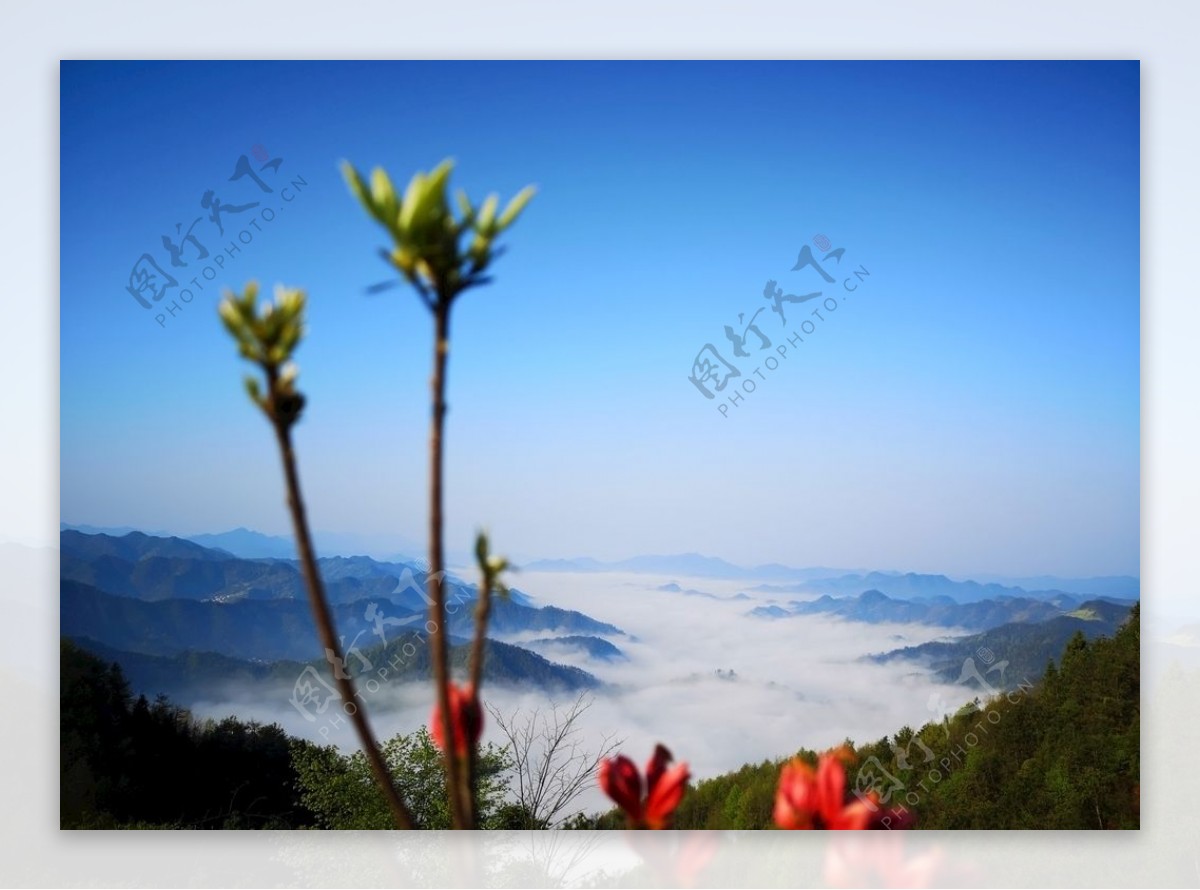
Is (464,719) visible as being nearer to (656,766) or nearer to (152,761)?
(656,766)

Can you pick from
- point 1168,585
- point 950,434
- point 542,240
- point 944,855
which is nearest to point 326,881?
point 944,855

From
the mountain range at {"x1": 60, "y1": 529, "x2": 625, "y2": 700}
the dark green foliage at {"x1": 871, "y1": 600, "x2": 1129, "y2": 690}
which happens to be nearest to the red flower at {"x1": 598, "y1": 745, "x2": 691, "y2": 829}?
the mountain range at {"x1": 60, "y1": 529, "x2": 625, "y2": 700}

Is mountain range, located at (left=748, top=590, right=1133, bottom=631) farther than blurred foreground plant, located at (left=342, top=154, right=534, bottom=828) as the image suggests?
Yes

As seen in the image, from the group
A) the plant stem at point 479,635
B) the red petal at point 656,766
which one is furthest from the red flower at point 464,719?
the red petal at point 656,766

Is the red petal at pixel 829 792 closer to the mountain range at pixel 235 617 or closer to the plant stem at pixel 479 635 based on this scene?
the plant stem at pixel 479 635

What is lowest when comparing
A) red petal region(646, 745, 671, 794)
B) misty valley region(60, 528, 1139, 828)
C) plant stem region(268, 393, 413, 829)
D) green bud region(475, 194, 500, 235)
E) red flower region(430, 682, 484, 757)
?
misty valley region(60, 528, 1139, 828)

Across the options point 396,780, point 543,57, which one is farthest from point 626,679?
point 543,57

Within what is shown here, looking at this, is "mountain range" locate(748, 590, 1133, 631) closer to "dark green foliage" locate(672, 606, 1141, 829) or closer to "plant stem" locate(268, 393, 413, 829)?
"dark green foliage" locate(672, 606, 1141, 829)
